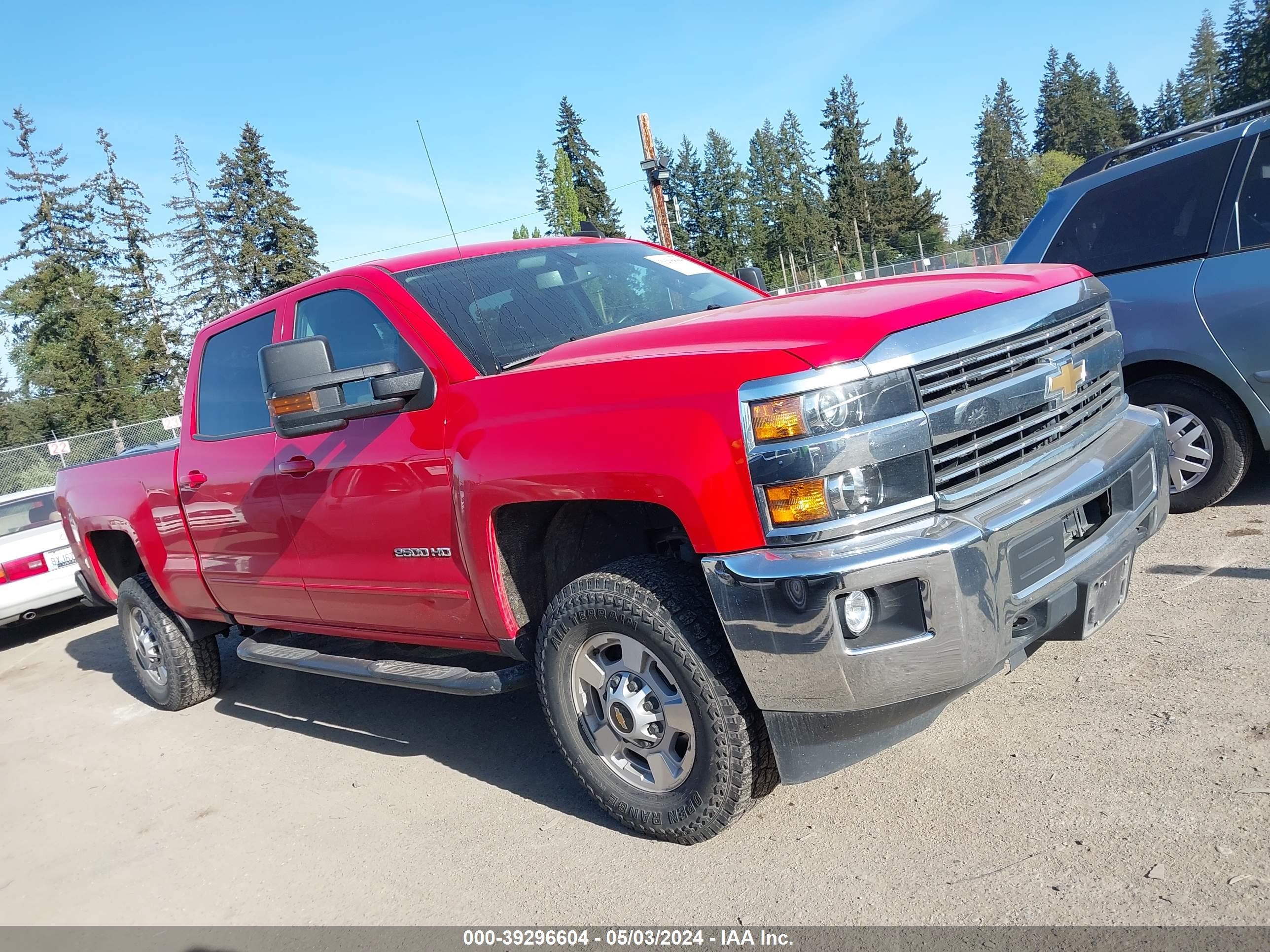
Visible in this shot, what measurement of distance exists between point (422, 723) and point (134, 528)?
2.21m

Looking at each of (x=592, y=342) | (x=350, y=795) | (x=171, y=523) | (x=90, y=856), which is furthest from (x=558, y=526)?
(x=171, y=523)

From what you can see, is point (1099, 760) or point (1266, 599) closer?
point (1099, 760)

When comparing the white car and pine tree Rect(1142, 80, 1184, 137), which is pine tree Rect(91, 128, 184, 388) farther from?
pine tree Rect(1142, 80, 1184, 137)

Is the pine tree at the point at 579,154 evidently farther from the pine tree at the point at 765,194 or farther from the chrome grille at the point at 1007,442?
the chrome grille at the point at 1007,442

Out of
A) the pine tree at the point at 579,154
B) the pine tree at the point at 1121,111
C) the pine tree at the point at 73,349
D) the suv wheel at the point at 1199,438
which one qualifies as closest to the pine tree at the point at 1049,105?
the pine tree at the point at 1121,111

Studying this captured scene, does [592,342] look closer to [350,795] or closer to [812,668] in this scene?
[812,668]

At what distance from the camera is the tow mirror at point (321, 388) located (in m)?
3.19

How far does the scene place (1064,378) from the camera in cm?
295

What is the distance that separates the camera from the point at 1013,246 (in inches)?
224

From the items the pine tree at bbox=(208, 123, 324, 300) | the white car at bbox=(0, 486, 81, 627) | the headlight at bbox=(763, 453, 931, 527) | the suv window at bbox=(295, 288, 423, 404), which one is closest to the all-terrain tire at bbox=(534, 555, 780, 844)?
the headlight at bbox=(763, 453, 931, 527)

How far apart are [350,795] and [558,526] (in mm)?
1667

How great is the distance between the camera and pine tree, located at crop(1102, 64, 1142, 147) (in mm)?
103688

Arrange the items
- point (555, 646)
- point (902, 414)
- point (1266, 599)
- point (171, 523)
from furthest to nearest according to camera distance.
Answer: point (171, 523) < point (1266, 599) < point (555, 646) < point (902, 414)

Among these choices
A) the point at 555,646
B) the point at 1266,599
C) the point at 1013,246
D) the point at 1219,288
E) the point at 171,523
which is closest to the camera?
the point at 555,646
